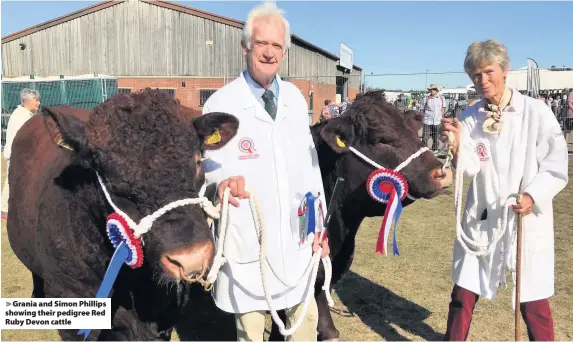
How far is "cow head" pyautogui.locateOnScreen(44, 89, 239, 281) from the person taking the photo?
2.04m

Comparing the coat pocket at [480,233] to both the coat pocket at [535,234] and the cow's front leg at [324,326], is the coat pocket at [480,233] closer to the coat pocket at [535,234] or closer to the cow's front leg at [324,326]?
the coat pocket at [535,234]

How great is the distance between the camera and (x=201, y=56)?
27594 millimetres

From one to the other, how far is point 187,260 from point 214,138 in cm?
81

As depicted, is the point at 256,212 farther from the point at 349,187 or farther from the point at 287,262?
the point at 349,187

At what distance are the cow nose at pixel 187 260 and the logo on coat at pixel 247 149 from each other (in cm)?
69

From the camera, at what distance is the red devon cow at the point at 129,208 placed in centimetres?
209

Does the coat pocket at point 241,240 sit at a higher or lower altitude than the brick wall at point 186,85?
lower

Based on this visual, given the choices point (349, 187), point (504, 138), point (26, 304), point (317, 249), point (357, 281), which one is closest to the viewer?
point (317, 249)

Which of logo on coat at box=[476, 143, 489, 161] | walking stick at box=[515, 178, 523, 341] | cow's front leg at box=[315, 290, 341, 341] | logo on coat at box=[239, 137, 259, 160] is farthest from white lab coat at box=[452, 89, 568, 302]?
logo on coat at box=[239, 137, 259, 160]

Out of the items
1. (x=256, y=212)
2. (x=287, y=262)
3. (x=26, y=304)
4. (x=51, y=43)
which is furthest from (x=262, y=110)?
(x=51, y=43)

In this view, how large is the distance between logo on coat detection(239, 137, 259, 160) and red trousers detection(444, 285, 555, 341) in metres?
1.87

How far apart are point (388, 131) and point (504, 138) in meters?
0.83

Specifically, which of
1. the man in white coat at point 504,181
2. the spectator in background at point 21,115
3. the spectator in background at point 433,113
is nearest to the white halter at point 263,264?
the man in white coat at point 504,181

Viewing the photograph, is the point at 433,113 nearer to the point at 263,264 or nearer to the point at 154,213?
the point at 263,264
